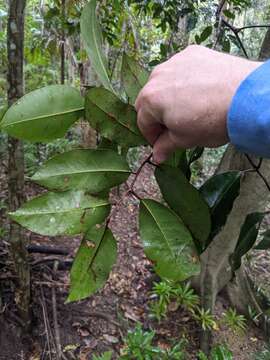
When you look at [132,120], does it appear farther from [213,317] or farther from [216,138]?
[213,317]

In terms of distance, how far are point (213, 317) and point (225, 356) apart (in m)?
0.40

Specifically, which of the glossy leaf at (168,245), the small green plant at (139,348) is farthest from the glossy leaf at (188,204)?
the small green plant at (139,348)

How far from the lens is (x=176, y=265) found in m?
0.51

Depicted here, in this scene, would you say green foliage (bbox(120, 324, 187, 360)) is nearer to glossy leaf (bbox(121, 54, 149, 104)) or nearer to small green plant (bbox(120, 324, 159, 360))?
small green plant (bbox(120, 324, 159, 360))

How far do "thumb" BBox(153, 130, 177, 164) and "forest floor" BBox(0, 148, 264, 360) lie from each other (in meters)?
0.80

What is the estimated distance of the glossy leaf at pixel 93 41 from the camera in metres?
0.55

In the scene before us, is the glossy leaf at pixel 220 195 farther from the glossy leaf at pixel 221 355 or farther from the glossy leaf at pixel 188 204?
the glossy leaf at pixel 221 355

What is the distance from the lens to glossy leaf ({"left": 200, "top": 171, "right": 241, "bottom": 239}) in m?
0.67

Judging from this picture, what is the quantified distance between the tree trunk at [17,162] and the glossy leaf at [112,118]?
2.29ft

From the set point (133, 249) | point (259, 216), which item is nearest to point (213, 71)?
point (259, 216)

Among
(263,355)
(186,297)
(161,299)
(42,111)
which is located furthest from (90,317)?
(42,111)

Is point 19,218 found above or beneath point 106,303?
above

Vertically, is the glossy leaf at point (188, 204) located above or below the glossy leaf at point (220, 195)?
above

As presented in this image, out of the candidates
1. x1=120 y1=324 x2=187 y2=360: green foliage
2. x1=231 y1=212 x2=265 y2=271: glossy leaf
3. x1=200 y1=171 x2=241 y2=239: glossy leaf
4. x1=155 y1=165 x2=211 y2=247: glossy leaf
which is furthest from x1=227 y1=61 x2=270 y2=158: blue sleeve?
x1=120 y1=324 x2=187 y2=360: green foliage
